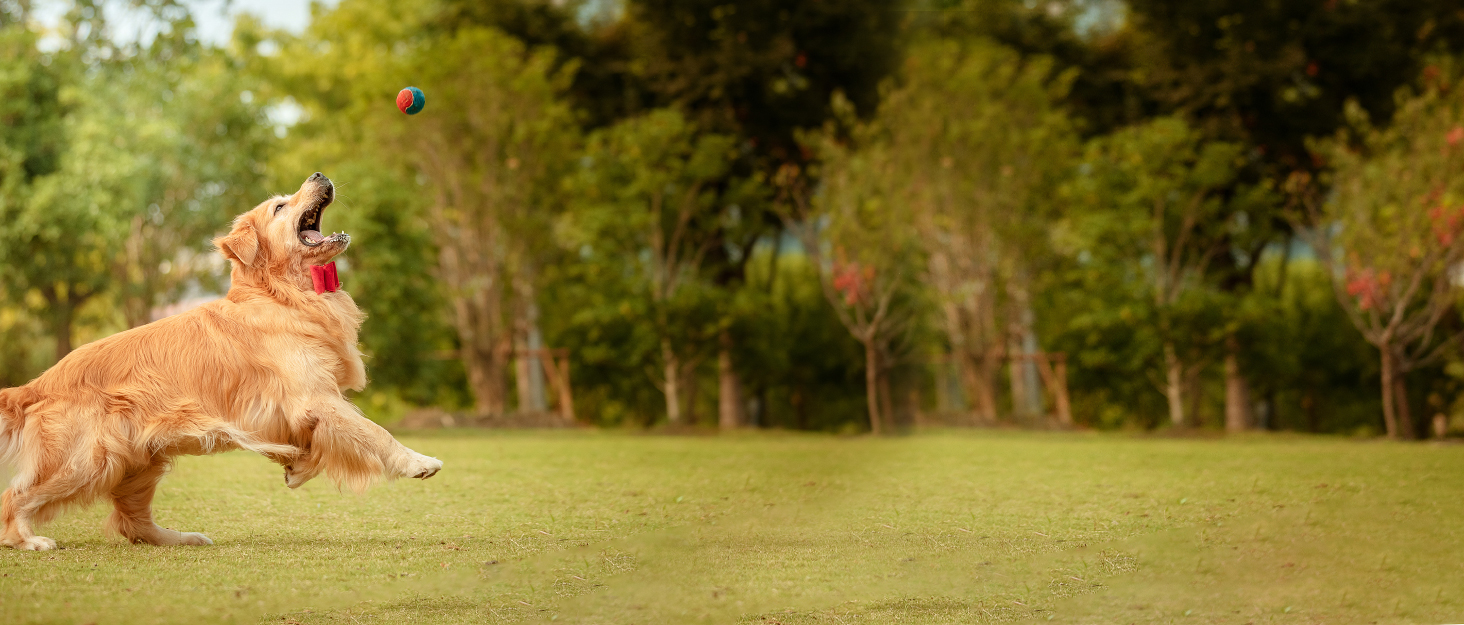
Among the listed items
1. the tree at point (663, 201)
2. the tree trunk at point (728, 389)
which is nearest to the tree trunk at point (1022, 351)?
Result: the tree at point (663, 201)

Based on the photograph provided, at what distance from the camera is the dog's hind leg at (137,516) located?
13.3 feet

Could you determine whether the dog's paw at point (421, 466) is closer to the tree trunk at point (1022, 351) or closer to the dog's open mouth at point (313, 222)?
the dog's open mouth at point (313, 222)

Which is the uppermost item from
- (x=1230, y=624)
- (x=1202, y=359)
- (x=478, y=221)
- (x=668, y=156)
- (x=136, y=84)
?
(x=136, y=84)

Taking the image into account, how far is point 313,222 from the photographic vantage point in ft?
14.8

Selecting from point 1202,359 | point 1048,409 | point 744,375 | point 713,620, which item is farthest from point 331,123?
point 713,620

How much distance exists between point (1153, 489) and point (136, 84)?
45.2 ft

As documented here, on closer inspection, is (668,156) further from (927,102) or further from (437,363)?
(437,363)

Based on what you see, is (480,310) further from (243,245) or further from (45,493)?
(45,493)

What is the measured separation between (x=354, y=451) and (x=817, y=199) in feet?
6.13

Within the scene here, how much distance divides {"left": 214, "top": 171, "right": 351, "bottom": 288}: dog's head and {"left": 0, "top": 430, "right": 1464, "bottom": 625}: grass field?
982 mm

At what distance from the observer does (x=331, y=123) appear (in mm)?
19484

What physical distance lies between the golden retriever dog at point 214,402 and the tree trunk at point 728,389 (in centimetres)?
140

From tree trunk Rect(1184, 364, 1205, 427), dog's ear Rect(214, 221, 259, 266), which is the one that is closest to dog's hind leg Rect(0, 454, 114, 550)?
dog's ear Rect(214, 221, 259, 266)

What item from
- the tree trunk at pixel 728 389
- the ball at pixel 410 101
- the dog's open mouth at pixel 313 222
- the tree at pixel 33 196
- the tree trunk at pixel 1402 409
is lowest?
the tree trunk at pixel 1402 409
